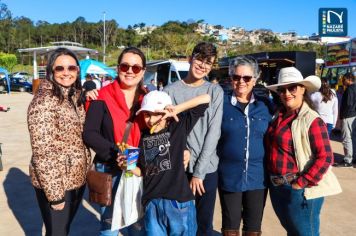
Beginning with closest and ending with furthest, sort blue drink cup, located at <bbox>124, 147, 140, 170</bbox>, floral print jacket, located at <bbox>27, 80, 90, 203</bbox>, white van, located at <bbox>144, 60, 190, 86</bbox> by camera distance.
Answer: blue drink cup, located at <bbox>124, 147, 140, 170</bbox>, floral print jacket, located at <bbox>27, 80, 90, 203</bbox>, white van, located at <bbox>144, 60, 190, 86</bbox>

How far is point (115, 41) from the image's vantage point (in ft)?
276

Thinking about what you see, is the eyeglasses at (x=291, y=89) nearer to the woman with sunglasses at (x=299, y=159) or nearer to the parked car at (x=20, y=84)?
the woman with sunglasses at (x=299, y=159)

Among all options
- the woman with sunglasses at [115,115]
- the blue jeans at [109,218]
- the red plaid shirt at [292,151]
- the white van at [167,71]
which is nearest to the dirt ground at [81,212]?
the blue jeans at [109,218]

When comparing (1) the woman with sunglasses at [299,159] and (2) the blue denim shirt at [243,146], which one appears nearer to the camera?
(1) the woman with sunglasses at [299,159]

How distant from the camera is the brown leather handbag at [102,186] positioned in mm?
2340

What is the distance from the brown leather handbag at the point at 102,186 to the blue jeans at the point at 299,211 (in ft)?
3.76

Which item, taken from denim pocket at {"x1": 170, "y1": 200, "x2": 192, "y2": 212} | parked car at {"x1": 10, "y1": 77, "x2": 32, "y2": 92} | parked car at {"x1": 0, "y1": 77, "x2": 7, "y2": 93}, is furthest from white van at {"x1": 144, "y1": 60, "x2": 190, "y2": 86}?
denim pocket at {"x1": 170, "y1": 200, "x2": 192, "y2": 212}

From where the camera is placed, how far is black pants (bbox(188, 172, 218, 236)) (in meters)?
2.73

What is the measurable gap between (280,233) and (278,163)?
1701 mm

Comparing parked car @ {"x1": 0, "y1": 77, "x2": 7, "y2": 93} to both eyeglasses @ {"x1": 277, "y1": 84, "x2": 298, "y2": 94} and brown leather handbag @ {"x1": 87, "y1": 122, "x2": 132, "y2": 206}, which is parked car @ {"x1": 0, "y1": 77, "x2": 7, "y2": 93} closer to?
brown leather handbag @ {"x1": 87, "y1": 122, "x2": 132, "y2": 206}

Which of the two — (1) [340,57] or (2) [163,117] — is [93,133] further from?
(1) [340,57]

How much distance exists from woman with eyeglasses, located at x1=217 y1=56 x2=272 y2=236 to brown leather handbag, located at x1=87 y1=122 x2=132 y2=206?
2.61 feet

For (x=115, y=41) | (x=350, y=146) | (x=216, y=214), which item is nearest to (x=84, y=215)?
(x=216, y=214)

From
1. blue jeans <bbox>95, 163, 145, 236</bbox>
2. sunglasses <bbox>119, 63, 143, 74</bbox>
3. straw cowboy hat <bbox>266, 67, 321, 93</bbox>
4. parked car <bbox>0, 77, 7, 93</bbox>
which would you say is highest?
parked car <bbox>0, 77, 7, 93</bbox>
